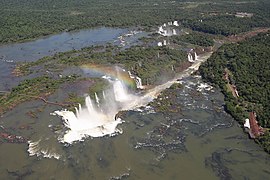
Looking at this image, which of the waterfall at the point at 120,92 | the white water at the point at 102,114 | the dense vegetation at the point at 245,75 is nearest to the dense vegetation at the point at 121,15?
the dense vegetation at the point at 245,75

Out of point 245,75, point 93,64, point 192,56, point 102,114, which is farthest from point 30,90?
point 245,75

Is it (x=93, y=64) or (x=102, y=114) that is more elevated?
(x=93, y=64)

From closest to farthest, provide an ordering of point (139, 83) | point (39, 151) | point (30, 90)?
point (39, 151) → point (30, 90) → point (139, 83)

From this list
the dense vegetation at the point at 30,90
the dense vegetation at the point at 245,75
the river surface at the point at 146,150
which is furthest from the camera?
the dense vegetation at the point at 30,90

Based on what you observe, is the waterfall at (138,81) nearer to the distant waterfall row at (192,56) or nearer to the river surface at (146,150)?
the river surface at (146,150)

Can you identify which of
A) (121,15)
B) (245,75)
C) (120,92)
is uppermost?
(121,15)

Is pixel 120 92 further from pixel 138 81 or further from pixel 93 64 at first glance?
pixel 93 64
